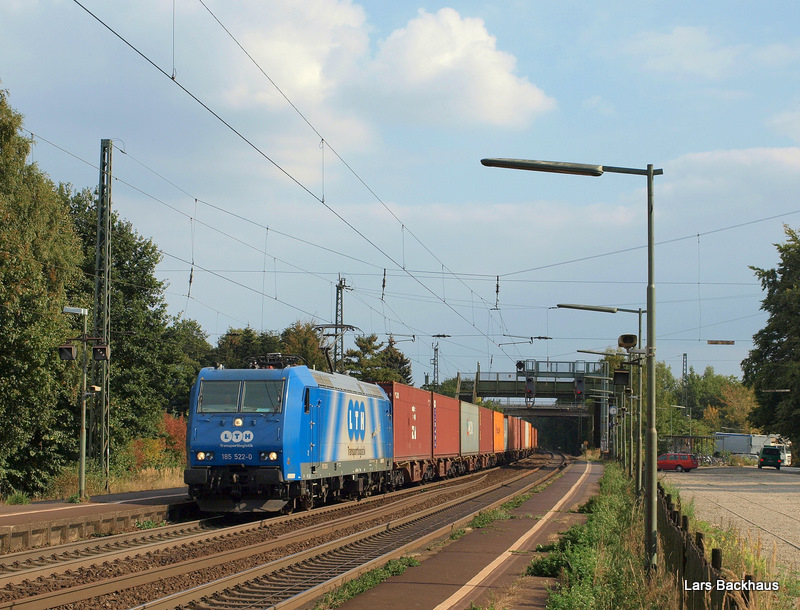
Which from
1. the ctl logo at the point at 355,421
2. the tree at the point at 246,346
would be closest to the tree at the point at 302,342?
the tree at the point at 246,346

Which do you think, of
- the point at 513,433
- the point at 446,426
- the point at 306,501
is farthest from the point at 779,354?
the point at 306,501

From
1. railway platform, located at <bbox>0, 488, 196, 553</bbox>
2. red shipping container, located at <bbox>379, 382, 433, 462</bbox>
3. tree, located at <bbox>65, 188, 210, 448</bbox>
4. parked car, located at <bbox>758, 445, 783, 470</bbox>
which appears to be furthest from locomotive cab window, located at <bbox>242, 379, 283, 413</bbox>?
parked car, located at <bbox>758, 445, 783, 470</bbox>

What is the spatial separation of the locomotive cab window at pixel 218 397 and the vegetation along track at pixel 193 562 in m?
2.65

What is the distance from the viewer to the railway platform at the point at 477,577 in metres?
9.90

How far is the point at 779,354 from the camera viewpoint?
5844 cm

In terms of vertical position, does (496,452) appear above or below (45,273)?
below

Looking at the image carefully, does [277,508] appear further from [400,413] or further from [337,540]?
[400,413]

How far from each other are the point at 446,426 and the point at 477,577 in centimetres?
2617

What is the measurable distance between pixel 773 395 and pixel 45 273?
4850 cm

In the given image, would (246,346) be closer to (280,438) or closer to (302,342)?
(302,342)

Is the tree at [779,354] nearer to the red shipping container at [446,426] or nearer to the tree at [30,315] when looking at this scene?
the red shipping container at [446,426]

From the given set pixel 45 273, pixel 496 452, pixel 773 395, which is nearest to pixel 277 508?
pixel 45 273

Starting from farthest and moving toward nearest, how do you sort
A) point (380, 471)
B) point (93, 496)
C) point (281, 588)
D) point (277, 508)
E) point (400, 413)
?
point (400, 413) → point (380, 471) → point (93, 496) → point (277, 508) → point (281, 588)

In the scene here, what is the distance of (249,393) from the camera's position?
18.7 m
